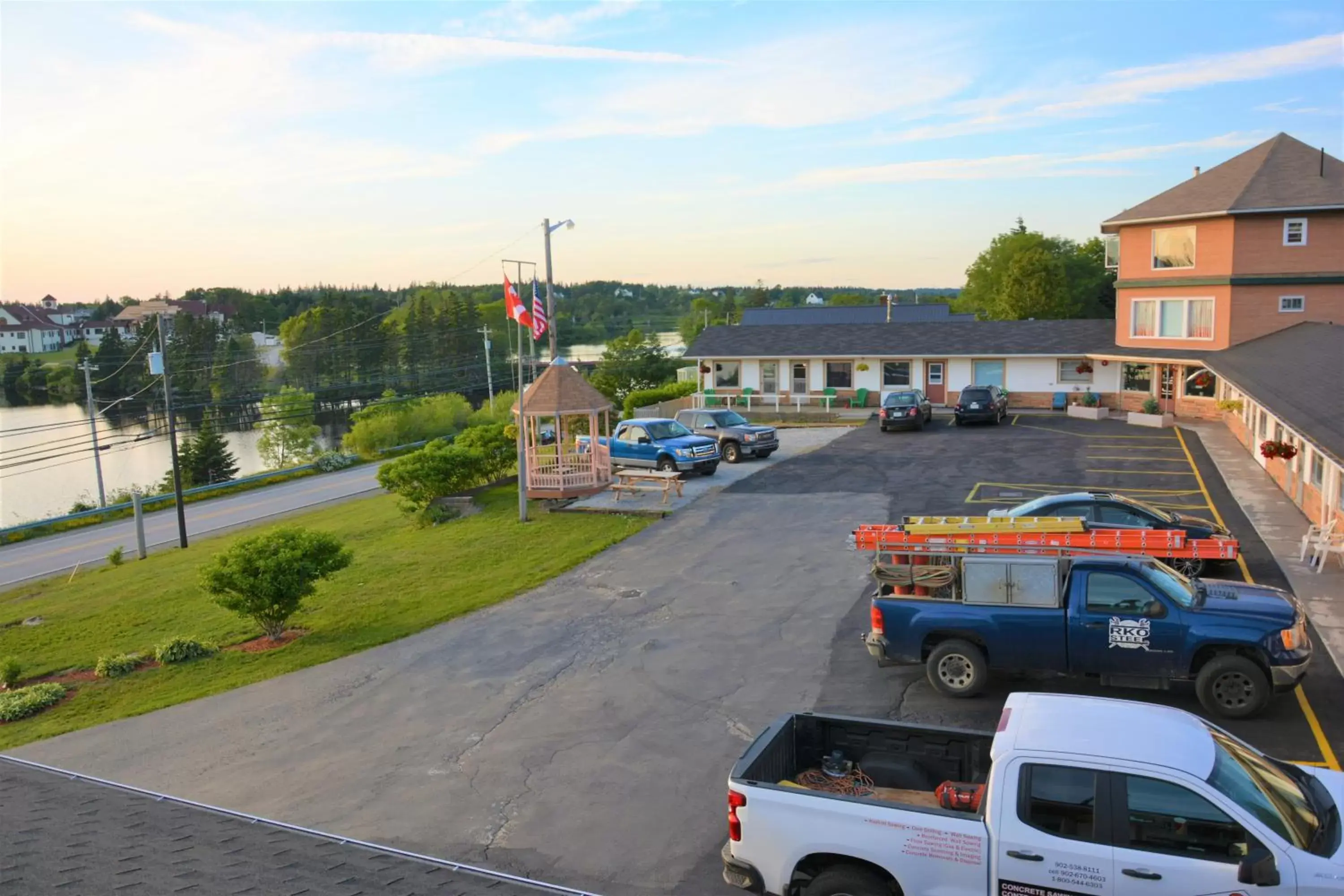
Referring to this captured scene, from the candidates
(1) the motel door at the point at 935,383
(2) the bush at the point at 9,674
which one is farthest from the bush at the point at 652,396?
(2) the bush at the point at 9,674

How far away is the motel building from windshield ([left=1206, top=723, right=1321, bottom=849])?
591 inches

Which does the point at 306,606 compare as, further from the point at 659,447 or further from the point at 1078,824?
the point at 1078,824

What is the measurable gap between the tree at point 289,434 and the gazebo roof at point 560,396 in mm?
58846

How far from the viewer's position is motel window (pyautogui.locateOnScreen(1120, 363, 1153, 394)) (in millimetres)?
38500

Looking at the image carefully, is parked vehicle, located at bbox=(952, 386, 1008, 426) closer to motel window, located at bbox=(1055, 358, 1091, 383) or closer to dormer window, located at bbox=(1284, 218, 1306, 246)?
motel window, located at bbox=(1055, 358, 1091, 383)

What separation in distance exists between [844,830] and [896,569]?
6.32 meters

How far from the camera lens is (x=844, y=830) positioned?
6.46 meters

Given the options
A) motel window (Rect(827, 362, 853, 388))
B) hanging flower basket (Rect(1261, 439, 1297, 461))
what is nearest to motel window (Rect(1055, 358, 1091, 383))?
motel window (Rect(827, 362, 853, 388))

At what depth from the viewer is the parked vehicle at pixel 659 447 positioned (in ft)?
93.9

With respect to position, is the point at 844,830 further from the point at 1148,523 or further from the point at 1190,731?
the point at 1148,523

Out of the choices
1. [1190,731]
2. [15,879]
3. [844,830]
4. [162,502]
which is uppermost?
[1190,731]

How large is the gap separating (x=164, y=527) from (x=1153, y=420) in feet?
133

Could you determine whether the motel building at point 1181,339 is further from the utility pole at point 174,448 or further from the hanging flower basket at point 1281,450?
the utility pole at point 174,448

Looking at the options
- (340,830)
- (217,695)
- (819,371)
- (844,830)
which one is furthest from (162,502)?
(844,830)
